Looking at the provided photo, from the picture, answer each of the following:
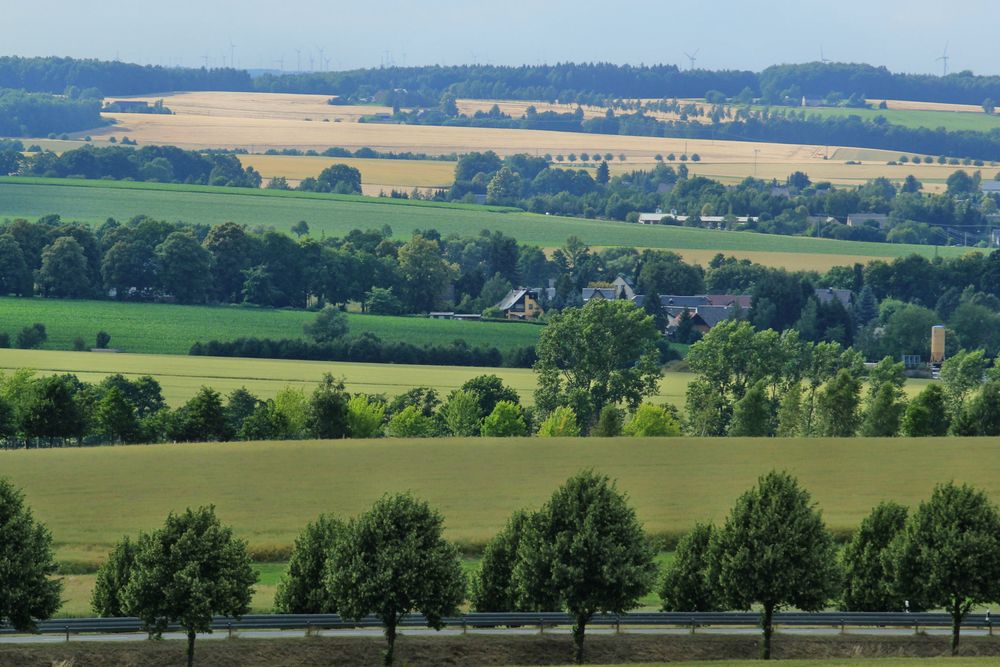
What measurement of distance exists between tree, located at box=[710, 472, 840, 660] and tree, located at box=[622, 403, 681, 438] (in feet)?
147

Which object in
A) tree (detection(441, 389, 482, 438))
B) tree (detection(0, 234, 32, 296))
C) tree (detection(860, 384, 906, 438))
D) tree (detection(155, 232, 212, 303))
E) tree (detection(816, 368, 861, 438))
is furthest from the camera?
tree (detection(155, 232, 212, 303))

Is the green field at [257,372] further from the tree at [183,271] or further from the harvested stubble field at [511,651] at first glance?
the harvested stubble field at [511,651]

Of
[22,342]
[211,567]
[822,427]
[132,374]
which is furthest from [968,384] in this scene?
[211,567]

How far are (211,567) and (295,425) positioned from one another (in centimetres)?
4437

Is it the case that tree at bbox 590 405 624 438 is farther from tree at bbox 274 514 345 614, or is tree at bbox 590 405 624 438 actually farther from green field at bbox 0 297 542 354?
tree at bbox 274 514 345 614

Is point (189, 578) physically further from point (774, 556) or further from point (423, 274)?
point (423, 274)

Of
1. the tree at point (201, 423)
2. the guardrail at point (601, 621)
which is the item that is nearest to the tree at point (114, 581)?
the guardrail at point (601, 621)

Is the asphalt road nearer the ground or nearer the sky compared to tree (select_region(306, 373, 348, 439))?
nearer the ground

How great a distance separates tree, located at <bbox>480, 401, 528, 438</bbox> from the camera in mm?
92188

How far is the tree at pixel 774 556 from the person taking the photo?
4556cm

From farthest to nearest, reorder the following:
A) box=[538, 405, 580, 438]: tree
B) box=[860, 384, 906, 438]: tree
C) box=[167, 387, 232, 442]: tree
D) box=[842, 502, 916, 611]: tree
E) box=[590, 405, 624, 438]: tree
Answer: box=[538, 405, 580, 438]: tree < box=[590, 405, 624, 438]: tree < box=[860, 384, 906, 438]: tree < box=[167, 387, 232, 442]: tree < box=[842, 502, 916, 611]: tree

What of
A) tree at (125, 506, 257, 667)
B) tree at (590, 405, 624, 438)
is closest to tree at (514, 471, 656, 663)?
tree at (125, 506, 257, 667)

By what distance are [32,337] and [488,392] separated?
3401cm

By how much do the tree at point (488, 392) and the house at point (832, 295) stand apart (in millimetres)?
54097
